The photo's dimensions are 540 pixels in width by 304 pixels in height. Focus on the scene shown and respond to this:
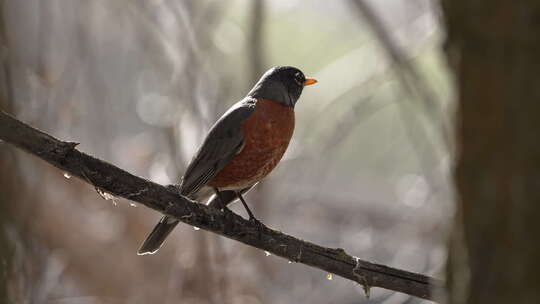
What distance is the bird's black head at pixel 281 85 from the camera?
4465 mm

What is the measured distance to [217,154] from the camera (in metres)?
4.05

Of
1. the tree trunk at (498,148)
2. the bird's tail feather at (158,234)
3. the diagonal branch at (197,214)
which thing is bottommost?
the tree trunk at (498,148)

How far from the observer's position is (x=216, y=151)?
4.06m

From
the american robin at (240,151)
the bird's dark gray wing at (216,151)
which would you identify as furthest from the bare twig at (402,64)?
the bird's dark gray wing at (216,151)

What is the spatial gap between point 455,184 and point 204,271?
12.5 feet

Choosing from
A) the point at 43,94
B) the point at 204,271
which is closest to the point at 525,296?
the point at 204,271

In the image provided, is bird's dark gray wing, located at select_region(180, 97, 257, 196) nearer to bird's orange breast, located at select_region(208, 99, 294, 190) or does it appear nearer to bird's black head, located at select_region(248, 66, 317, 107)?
bird's orange breast, located at select_region(208, 99, 294, 190)

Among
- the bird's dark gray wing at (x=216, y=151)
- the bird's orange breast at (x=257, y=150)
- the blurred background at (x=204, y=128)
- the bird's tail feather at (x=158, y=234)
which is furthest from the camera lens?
the blurred background at (x=204, y=128)

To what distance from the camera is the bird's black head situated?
4.46m

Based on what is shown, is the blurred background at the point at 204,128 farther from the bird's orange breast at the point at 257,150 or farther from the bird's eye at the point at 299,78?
the bird's orange breast at the point at 257,150

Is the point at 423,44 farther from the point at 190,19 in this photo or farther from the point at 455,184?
the point at 455,184

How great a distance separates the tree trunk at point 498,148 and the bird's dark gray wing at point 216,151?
266cm

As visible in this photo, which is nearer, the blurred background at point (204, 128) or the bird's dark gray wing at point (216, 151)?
the bird's dark gray wing at point (216, 151)

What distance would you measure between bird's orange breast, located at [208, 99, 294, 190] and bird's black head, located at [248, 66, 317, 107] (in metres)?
0.22
